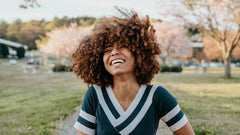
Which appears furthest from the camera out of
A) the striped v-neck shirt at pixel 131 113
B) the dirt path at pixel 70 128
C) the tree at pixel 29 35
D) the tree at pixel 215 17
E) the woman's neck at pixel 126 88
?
the tree at pixel 29 35

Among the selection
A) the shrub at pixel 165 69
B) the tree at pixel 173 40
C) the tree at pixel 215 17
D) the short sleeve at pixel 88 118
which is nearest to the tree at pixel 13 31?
the tree at pixel 173 40

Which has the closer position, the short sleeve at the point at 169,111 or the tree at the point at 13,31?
the short sleeve at the point at 169,111

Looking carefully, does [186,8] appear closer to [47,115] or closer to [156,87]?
[47,115]

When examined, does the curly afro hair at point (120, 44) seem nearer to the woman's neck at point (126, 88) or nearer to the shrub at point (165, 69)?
the woman's neck at point (126, 88)

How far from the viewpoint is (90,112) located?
6.31 feet

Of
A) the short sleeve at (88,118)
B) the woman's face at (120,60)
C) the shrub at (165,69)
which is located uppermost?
the woman's face at (120,60)

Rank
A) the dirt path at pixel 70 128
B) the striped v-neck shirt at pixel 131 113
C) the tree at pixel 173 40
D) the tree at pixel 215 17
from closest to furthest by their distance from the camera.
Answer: the striped v-neck shirt at pixel 131 113
the dirt path at pixel 70 128
the tree at pixel 215 17
the tree at pixel 173 40

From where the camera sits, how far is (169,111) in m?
1.85

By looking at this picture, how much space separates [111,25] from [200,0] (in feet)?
53.0

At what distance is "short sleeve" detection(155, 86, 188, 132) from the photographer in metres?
1.84

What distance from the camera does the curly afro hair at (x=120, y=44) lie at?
185cm

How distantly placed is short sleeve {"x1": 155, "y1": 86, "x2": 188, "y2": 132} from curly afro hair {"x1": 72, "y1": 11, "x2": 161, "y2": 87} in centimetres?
22

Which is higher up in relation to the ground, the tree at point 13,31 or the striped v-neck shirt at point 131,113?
the tree at point 13,31

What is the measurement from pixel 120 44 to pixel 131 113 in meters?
0.52
